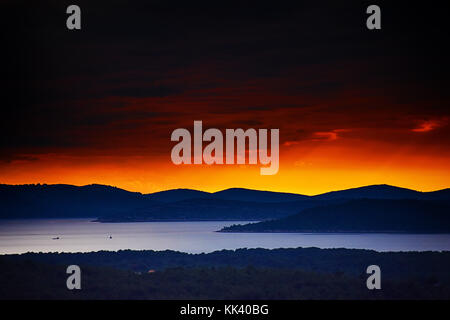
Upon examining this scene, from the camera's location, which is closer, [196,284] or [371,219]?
[196,284]

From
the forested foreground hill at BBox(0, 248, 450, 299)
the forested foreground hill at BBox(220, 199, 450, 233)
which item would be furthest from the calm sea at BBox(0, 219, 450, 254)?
the forested foreground hill at BBox(0, 248, 450, 299)

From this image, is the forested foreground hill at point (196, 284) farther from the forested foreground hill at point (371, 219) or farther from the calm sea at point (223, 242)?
the forested foreground hill at point (371, 219)

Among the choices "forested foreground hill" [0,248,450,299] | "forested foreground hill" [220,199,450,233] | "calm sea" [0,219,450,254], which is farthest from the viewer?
"forested foreground hill" [220,199,450,233]

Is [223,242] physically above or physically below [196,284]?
above

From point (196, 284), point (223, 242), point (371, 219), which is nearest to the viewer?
point (196, 284)

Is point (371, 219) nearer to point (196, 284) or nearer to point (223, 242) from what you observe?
point (223, 242)

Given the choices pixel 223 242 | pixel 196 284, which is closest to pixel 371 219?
pixel 223 242

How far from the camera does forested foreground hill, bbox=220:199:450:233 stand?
172 m

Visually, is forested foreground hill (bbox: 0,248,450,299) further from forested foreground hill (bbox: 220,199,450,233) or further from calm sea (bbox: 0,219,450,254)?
forested foreground hill (bbox: 220,199,450,233)

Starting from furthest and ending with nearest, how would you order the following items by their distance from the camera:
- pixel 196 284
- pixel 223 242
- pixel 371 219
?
1. pixel 371 219
2. pixel 223 242
3. pixel 196 284

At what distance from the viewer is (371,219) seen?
176 metres

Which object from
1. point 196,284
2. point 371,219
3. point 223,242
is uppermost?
point 371,219
